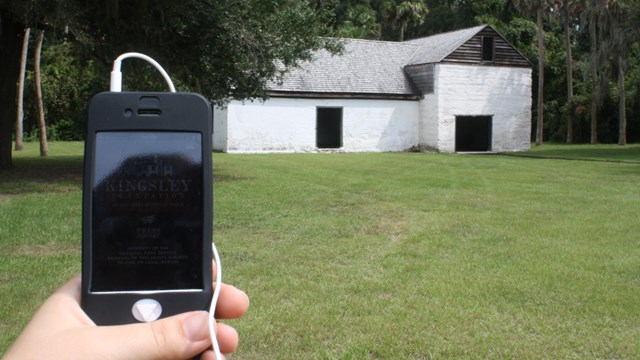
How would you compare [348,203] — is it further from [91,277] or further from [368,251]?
[91,277]

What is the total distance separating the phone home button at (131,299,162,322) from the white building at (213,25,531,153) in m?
26.0

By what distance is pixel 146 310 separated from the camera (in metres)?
1.70

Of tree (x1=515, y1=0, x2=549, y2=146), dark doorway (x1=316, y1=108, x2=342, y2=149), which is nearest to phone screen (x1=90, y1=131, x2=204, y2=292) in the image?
dark doorway (x1=316, y1=108, x2=342, y2=149)

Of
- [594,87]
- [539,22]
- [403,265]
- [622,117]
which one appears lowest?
[403,265]

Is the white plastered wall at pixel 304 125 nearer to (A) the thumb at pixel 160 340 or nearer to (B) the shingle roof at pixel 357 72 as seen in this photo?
(B) the shingle roof at pixel 357 72

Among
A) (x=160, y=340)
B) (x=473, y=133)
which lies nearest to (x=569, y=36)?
(x=473, y=133)

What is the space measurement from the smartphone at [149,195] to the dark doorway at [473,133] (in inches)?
1220

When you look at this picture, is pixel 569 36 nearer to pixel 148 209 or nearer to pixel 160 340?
pixel 148 209

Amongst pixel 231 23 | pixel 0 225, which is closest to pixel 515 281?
pixel 0 225

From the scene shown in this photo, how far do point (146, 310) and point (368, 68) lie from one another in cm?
3017

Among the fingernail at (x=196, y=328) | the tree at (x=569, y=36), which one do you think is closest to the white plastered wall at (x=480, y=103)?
the tree at (x=569, y=36)

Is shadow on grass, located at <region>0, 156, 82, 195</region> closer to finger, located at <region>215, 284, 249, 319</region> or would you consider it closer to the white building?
the white building

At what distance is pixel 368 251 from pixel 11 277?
3.57 metres

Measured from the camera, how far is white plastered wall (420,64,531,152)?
98.7 ft
